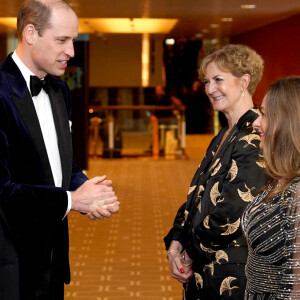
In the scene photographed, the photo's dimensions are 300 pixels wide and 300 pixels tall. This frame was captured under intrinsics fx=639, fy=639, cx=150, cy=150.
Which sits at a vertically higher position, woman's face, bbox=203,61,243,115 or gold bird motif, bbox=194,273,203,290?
woman's face, bbox=203,61,243,115

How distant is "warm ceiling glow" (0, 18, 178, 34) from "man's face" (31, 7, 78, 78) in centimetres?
1122

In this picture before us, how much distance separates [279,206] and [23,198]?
1.04 m

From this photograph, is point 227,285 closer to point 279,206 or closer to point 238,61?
point 279,206

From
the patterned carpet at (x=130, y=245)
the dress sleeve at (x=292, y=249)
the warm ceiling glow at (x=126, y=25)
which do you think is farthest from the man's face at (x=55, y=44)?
the warm ceiling glow at (x=126, y=25)

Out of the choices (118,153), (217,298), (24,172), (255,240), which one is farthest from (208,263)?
(118,153)

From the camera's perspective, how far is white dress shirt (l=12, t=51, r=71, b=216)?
2.84m

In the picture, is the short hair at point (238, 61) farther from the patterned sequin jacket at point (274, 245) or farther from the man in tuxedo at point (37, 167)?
the patterned sequin jacket at point (274, 245)

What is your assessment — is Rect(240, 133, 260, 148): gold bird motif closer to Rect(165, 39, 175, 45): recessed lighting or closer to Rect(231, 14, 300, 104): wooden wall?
Rect(231, 14, 300, 104): wooden wall

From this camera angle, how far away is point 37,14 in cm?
276

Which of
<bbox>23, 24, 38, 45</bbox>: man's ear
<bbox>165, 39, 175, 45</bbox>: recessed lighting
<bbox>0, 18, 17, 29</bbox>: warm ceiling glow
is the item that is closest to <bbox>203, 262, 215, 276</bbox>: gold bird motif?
<bbox>23, 24, 38, 45</bbox>: man's ear

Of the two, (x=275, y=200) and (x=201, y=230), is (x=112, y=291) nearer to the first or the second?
(x=201, y=230)

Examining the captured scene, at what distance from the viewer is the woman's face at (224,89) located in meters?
3.12

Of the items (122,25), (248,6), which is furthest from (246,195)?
(122,25)

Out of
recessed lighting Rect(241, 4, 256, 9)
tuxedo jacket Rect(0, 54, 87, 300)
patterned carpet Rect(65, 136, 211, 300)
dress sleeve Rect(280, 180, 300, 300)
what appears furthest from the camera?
recessed lighting Rect(241, 4, 256, 9)
